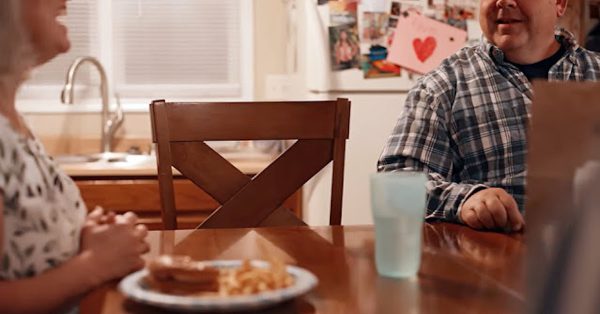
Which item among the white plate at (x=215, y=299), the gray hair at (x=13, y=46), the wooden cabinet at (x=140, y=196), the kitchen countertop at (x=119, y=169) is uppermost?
the gray hair at (x=13, y=46)

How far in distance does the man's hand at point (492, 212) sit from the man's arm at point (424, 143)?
0.16 m

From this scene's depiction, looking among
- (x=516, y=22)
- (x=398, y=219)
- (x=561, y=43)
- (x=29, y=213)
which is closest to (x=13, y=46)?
(x=29, y=213)

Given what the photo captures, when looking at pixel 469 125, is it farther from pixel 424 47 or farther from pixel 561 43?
pixel 424 47

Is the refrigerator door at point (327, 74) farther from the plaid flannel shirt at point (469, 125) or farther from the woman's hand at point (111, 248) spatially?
the woman's hand at point (111, 248)

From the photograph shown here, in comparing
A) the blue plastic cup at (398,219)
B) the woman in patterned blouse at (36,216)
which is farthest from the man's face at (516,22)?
the woman in patterned blouse at (36,216)

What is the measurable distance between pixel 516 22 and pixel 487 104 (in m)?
0.19

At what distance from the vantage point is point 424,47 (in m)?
2.70

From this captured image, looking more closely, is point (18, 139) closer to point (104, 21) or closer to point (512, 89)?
point (512, 89)

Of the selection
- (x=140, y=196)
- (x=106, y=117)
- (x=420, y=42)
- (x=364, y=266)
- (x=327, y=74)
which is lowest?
(x=140, y=196)

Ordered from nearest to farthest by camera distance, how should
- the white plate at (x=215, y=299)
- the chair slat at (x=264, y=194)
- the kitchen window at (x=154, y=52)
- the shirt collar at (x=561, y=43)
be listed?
1. the white plate at (x=215, y=299)
2. the chair slat at (x=264, y=194)
3. the shirt collar at (x=561, y=43)
4. the kitchen window at (x=154, y=52)

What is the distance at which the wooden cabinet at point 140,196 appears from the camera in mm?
2668

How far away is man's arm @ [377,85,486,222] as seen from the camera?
1.64 metres

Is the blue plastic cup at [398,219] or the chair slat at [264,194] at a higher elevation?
the blue plastic cup at [398,219]

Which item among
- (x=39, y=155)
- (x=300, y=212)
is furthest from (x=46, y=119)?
(x=39, y=155)
